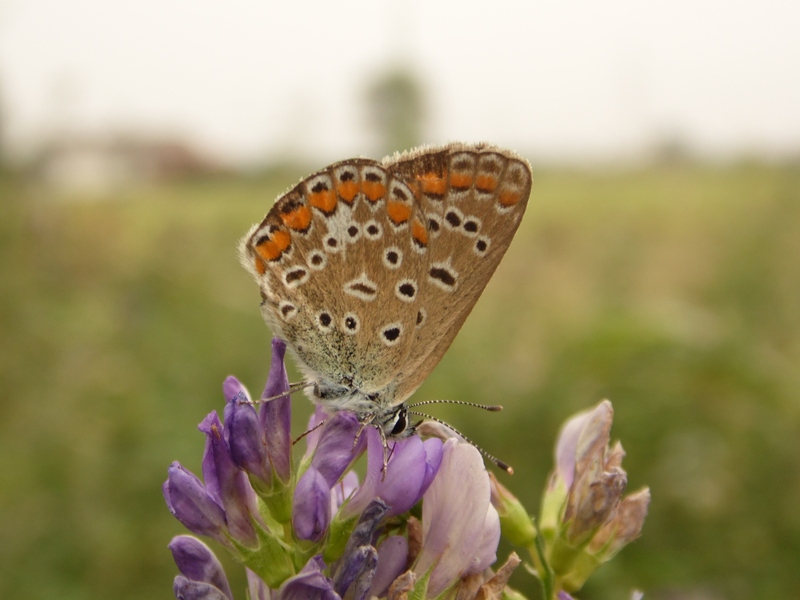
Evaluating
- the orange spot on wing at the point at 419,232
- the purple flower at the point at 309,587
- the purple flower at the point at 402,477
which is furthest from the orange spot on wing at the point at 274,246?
the purple flower at the point at 309,587

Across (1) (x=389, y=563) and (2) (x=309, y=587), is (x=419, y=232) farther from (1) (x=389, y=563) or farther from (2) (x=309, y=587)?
(2) (x=309, y=587)

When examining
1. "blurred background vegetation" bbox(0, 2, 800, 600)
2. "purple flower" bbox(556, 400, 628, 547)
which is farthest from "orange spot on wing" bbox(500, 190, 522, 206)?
"blurred background vegetation" bbox(0, 2, 800, 600)

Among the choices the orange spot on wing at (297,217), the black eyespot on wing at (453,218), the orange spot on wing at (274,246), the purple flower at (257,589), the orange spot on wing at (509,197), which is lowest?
the purple flower at (257,589)

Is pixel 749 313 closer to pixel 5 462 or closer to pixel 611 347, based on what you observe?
pixel 611 347

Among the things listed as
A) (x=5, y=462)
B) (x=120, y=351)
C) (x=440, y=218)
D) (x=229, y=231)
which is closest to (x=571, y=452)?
(x=440, y=218)

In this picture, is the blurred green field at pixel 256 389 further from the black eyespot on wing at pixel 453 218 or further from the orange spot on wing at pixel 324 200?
the orange spot on wing at pixel 324 200

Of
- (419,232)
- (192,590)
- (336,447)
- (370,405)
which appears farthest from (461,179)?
(192,590)
